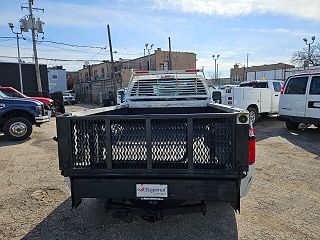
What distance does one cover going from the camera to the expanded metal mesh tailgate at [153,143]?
2.78m

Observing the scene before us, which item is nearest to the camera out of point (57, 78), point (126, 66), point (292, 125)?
point (292, 125)

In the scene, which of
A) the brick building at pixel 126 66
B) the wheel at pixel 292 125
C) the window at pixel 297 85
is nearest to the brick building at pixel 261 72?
the brick building at pixel 126 66

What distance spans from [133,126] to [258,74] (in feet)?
154

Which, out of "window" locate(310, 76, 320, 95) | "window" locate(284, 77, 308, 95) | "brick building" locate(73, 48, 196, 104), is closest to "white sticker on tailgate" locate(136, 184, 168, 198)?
"window" locate(310, 76, 320, 95)

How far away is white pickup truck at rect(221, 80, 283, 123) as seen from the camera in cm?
1210

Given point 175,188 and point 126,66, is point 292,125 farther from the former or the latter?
point 126,66

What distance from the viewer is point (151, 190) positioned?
2883 mm

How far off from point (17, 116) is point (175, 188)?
29.4 feet

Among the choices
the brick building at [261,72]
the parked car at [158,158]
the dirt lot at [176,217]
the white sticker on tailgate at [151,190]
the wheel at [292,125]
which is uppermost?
the brick building at [261,72]

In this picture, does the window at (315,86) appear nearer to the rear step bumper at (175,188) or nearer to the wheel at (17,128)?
the rear step bumper at (175,188)

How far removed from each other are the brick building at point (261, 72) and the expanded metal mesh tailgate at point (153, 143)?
36.4 m

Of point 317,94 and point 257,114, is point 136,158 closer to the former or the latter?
point 317,94

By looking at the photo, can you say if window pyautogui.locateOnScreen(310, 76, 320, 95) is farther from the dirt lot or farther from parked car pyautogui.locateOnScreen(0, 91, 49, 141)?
parked car pyautogui.locateOnScreen(0, 91, 49, 141)

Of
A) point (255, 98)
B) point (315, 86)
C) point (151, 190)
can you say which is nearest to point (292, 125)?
point (315, 86)
